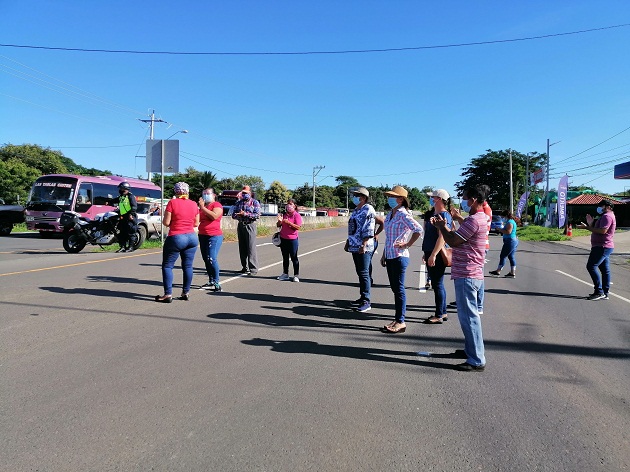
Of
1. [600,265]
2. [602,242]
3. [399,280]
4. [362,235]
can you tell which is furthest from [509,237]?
[399,280]

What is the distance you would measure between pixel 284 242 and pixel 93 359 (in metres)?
5.54

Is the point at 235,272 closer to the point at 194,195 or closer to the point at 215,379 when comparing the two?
the point at 215,379

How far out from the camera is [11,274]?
9.40m

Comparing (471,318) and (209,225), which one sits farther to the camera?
(209,225)

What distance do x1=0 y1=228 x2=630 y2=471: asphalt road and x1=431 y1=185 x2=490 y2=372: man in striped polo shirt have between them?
0.67ft

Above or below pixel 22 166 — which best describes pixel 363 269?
below

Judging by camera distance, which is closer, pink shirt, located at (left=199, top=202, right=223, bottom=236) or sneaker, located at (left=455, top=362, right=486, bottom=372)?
sneaker, located at (left=455, top=362, right=486, bottom=372)

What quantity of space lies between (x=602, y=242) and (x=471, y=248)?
5.34 m

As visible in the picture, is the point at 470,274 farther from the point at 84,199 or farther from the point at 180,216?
the point at 84,199

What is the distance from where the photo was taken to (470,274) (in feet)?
14.5

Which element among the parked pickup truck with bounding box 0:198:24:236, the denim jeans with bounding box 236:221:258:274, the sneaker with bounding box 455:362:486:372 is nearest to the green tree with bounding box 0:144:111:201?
the parked pickup truck with bounding box 0:198:24:236

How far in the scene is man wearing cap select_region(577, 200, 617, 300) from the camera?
324 inches

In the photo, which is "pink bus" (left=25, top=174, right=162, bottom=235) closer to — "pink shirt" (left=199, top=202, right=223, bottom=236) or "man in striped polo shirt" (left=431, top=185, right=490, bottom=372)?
"pink shirt" (left=199, top=202, right=223, bottom=236)

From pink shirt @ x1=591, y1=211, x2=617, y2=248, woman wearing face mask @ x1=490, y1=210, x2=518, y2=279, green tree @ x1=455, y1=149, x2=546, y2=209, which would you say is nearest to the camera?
pink shirt @ x1=591, y1=211, x2=617, y2=248
